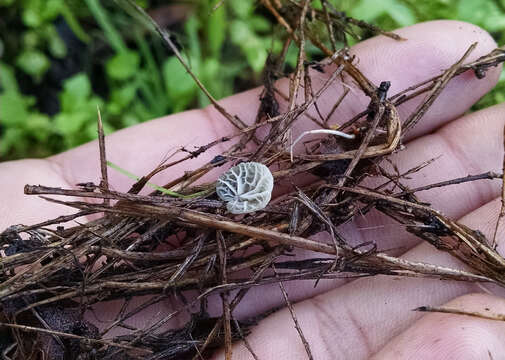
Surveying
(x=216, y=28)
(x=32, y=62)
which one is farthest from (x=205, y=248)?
(x=32, y=62)

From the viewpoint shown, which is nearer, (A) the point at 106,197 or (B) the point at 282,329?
(A) the point at 106,197

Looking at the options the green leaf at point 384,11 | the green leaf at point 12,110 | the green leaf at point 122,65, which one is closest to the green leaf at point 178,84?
the green leaf at point 122,65

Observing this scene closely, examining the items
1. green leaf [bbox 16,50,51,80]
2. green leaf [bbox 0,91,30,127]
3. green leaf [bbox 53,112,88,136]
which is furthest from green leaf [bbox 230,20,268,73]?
green leaf [bbox 0,91,30,127]

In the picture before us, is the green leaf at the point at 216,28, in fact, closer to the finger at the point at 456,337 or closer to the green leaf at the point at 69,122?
the green leaf at the point at 69,122

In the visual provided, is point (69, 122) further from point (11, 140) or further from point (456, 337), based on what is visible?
point (456, 337)

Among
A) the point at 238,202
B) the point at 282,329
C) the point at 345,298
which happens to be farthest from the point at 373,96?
the point at 282,329

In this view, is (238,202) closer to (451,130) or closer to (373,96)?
(373,96)

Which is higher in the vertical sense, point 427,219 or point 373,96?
point 373,96

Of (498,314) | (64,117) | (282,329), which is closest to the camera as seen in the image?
(498,314)
